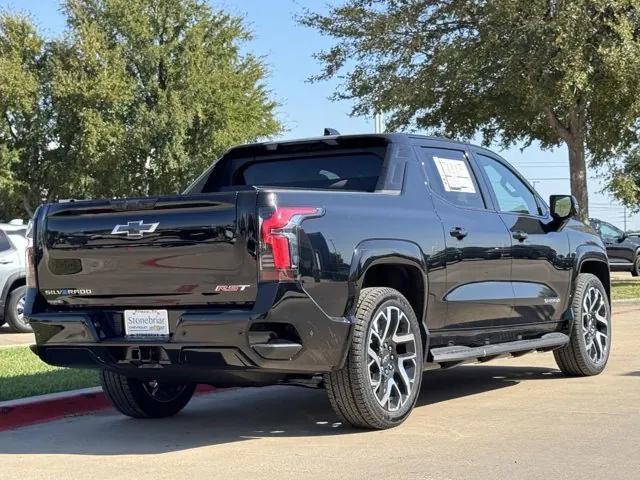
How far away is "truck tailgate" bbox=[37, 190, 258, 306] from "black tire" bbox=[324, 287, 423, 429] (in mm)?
767

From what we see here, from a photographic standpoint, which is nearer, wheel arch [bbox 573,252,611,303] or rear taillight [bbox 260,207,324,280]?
rear taillight [bbox 260,207,324,280]

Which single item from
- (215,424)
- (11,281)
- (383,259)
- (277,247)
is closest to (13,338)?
(11,281)

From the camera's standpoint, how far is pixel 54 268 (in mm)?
6270

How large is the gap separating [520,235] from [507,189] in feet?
1.69

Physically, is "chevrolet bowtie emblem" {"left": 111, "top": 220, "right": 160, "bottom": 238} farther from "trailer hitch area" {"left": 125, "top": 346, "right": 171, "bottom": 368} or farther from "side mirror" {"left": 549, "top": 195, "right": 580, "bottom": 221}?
"side mirror" {"left": 549, "top": 195, "right": 580, "bottom": 221}

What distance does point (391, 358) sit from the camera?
6.36 meters

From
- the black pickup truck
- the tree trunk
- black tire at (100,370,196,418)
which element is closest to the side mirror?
the black pickup truck

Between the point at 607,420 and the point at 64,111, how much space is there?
3566 centimetres

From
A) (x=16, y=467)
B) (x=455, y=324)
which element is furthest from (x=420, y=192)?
(x=16, y=467)

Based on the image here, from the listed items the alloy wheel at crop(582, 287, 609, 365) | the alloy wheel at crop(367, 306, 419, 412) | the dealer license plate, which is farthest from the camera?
the alloy wheel at crop(582, 287, 609, 365)

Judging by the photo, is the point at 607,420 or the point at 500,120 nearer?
the point at 607,420

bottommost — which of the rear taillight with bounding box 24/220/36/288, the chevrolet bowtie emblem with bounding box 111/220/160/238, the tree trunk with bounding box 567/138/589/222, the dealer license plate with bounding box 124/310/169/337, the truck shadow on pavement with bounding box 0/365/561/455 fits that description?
the truck shadow on pavement with bounding box 0/365/561/455

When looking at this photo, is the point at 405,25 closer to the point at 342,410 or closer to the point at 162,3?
the point at 342,410

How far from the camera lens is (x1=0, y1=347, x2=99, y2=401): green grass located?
7.83 meters
